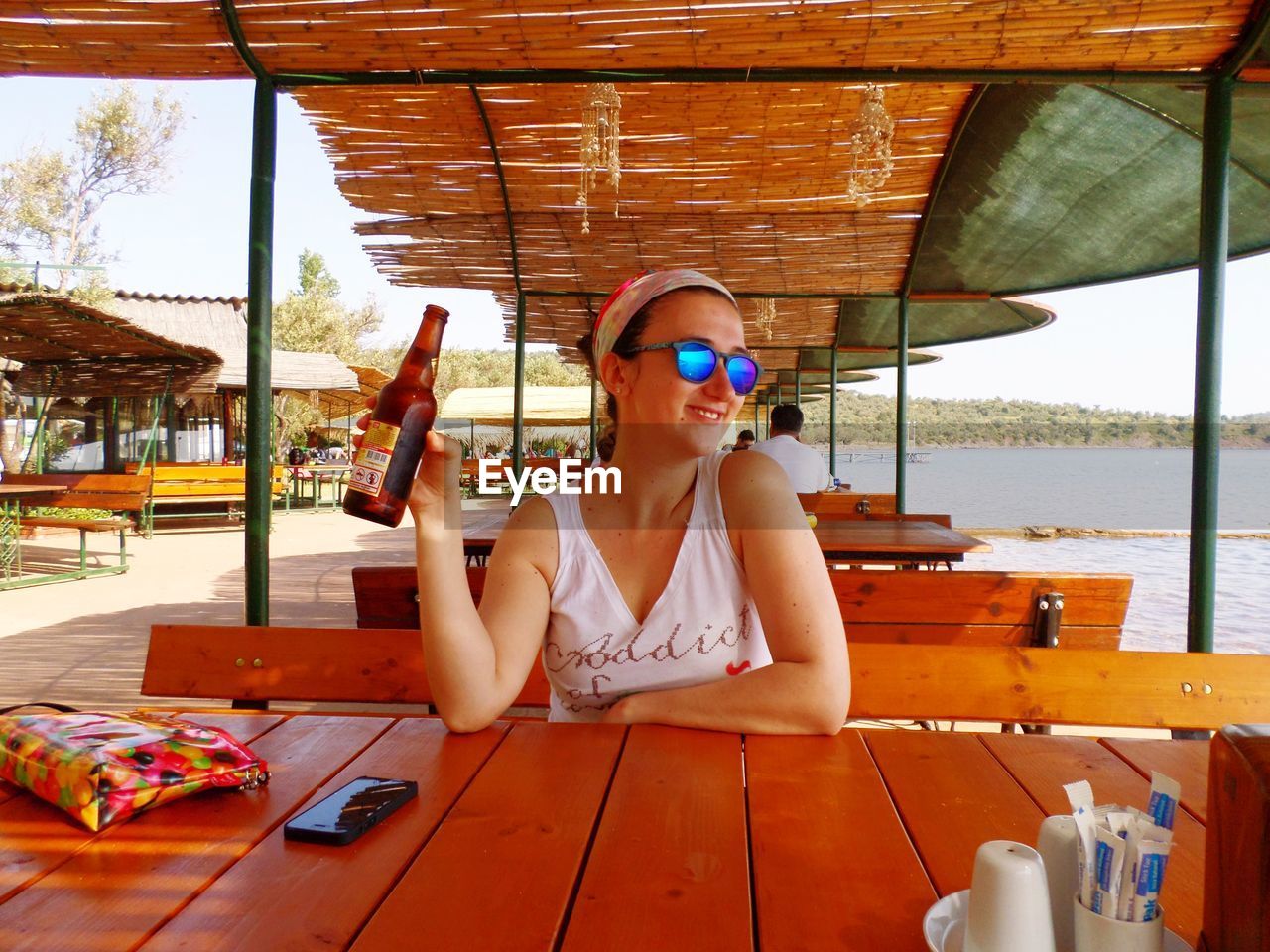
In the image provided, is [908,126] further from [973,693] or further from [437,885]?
[437,885]

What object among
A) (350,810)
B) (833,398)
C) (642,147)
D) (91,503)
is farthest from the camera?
(833,398)

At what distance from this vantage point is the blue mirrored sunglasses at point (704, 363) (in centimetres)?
150

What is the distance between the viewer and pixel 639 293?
5.13 feet

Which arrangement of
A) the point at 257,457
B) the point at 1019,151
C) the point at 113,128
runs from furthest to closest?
the point at 113,128 < the point at 1019,151 < the point at 257,457

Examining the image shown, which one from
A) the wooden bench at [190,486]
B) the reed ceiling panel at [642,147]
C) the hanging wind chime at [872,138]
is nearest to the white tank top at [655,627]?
the hanging wind chime at [872,138]

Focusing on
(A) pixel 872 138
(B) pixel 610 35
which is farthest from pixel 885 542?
(B) pixel 610 35

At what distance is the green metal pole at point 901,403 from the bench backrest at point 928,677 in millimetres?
4274

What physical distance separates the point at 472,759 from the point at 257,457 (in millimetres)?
1712

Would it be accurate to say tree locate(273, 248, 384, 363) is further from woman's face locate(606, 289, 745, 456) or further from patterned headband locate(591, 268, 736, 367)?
woman's face locate(606, 289, 745, 456)

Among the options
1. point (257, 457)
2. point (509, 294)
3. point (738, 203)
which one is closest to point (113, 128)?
point (509, 294)

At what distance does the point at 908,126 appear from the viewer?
4.52 metres

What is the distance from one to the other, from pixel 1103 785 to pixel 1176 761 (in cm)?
19

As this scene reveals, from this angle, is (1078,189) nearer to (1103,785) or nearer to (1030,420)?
(1103,785)

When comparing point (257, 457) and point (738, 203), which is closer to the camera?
point (257, 457)
